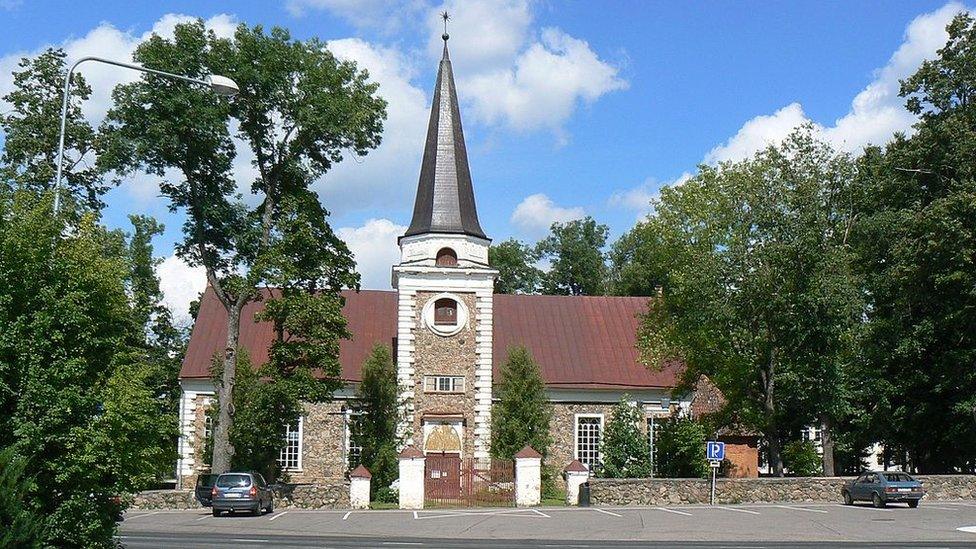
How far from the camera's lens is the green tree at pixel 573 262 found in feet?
243

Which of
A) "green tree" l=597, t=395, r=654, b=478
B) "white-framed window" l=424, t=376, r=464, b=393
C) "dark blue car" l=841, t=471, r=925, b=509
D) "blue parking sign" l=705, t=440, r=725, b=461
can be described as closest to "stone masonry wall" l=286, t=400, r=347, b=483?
"white-framed window" l=424, t=376, r=464, b=393

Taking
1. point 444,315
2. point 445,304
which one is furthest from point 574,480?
point 445,304

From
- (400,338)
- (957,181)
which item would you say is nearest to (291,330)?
(400,338)

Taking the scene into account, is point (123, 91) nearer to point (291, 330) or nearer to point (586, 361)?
point (291, 330)

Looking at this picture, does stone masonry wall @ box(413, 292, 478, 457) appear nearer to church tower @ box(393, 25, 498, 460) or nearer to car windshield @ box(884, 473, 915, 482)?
church tower @ box(393, 25, 498, 460)

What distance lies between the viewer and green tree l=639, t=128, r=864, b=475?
1396 inches

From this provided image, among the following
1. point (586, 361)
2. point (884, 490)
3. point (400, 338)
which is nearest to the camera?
point (884, 490)

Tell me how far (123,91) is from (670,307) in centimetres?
2271

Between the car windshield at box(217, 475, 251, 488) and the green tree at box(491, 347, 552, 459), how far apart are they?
12.4 metres

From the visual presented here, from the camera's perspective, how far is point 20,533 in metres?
10.6

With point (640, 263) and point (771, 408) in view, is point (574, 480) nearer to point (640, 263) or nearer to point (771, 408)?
point (771, 408)

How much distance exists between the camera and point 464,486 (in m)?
33.2

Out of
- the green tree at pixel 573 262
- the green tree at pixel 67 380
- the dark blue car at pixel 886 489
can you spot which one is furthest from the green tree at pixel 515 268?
the green tree at pixel 67 380

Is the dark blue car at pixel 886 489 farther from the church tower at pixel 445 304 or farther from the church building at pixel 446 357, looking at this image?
the church tower at pixel 445 304
